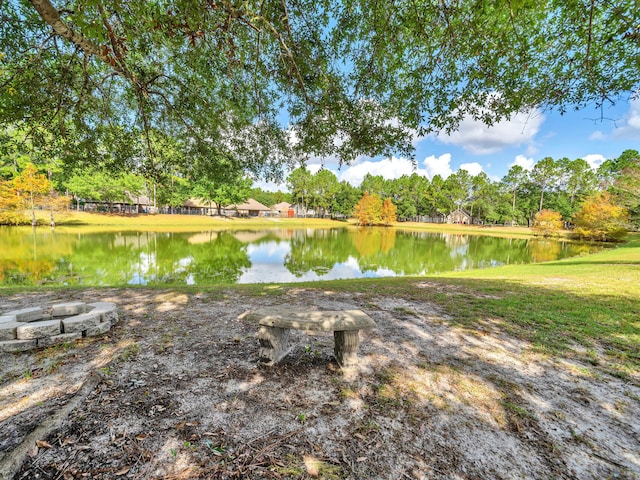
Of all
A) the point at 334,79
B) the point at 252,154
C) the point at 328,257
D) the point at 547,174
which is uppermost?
the point at 547,174

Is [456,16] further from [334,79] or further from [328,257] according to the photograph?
[328,257]

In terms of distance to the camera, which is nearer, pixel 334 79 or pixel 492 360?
pixel 492 360

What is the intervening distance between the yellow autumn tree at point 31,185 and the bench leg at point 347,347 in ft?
124

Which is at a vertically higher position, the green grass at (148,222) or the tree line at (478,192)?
the tree line at (478,192)

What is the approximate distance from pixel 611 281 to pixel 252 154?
11.4 m

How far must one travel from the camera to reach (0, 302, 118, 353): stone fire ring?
3408 mm

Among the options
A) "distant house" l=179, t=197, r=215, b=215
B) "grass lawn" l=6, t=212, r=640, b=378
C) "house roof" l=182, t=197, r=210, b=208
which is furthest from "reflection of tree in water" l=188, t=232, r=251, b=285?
"house roof" l=182, t=197, r=210, b=208

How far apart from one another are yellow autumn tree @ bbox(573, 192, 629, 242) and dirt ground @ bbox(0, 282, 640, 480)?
3682 centimetres

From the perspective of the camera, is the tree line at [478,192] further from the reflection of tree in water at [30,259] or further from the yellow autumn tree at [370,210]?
the reflection of tree in water at [30,259]

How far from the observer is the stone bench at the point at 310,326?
304cm

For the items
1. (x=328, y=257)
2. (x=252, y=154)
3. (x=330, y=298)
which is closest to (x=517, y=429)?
(x=330, y=298)

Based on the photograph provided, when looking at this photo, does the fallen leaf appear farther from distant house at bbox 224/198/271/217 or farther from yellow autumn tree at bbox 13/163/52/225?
distant house at bbox 224/198/271/217

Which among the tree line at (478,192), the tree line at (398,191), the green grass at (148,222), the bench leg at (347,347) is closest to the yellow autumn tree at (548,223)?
the tree line at (398,191)

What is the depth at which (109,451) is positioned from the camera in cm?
201
